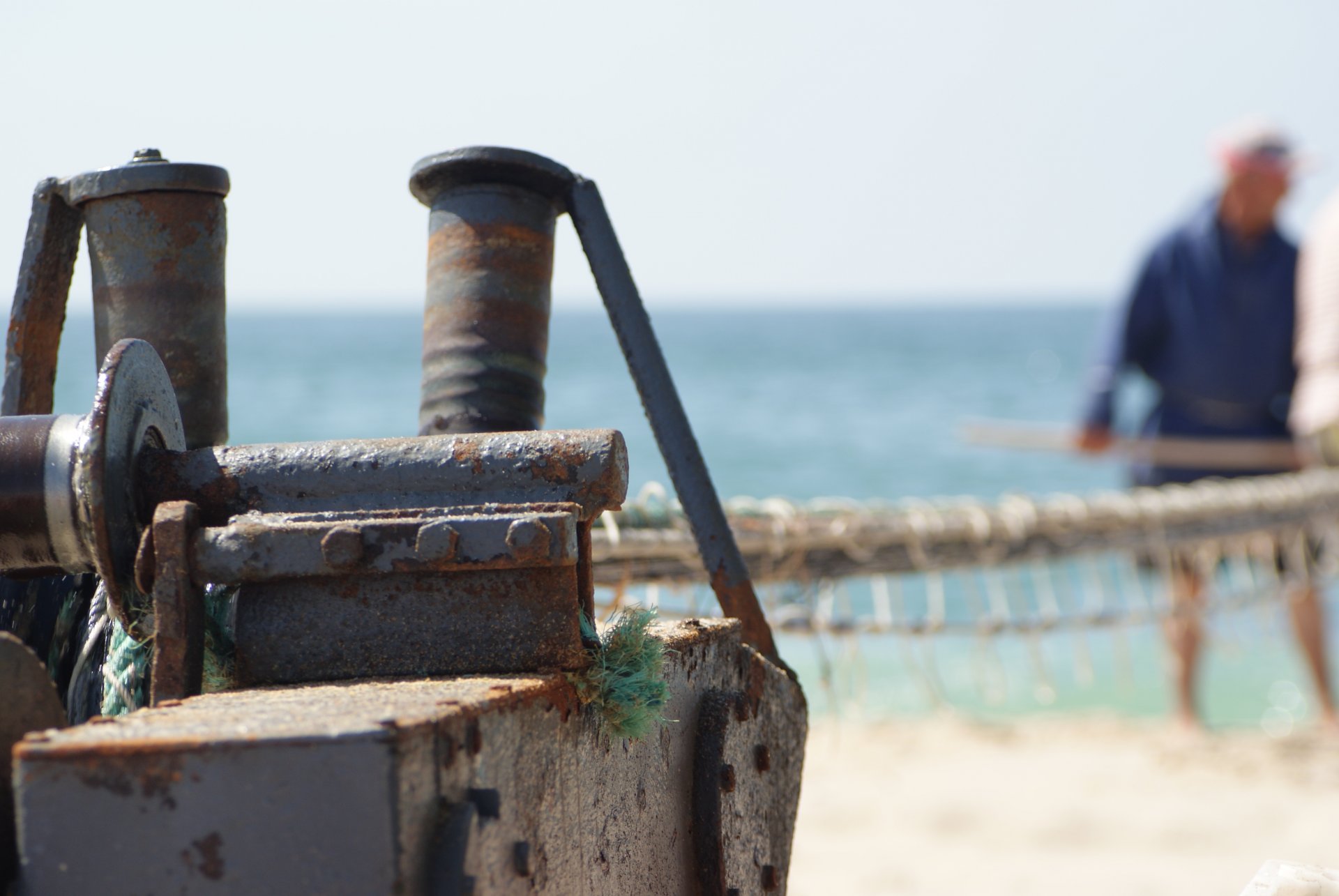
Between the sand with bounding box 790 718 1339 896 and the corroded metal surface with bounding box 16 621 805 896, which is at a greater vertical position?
the corroded metal surface with bounding box 16 621 805 896

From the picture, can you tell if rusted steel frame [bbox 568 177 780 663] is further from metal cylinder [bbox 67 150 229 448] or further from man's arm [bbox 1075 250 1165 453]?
man's arm [bbox 1075 250 1165 453]

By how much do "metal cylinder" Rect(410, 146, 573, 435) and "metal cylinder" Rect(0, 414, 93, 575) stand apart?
483mm

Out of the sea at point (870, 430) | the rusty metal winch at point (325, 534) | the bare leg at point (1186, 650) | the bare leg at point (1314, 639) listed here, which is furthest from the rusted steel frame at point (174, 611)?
the bare leg at point (1314, 639)

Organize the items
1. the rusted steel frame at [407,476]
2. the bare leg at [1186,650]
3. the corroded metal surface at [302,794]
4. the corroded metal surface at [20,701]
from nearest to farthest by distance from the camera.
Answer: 1. the corroded metal surface at [302,794]
2. the corroded metal surface at [20,701]
3. the rusted steel frame at [407,476]
4. the bare leg at [1186,650]

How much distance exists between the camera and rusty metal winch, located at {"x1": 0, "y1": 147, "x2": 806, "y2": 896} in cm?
86

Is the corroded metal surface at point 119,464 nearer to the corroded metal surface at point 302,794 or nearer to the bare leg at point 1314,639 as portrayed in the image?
the corroded metal surface at point 302,794

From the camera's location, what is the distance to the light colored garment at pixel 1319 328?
5.43m

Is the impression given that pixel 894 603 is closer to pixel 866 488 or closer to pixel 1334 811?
pixel 1334 811

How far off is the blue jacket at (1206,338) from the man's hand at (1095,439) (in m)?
0.04

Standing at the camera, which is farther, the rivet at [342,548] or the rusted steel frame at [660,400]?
the rusted steel frame at [660,400]

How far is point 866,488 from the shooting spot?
20438 mm

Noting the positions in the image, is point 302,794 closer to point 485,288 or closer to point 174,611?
point 174,611

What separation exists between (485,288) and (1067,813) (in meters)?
4.91

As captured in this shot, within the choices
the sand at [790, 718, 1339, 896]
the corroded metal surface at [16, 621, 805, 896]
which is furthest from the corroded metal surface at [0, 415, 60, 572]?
the sand at [790, 718, 1339, 896]
